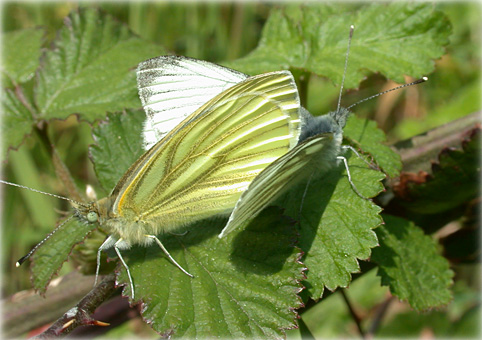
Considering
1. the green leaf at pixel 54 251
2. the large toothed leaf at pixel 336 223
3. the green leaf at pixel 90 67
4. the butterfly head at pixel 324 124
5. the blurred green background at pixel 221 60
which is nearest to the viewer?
the large toothed leaf at pixel 336 223

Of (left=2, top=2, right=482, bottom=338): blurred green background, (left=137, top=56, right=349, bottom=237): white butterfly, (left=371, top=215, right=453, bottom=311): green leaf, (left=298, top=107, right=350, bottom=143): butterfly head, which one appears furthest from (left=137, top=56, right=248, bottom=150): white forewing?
(left=2, top=2, right=482, bottom=338): blurred green background

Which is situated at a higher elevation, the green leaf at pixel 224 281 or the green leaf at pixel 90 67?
the green leaf at pixel 90 67

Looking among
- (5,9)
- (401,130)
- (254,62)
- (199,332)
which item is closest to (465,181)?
(254,62)

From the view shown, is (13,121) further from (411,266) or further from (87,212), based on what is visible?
(411,266)

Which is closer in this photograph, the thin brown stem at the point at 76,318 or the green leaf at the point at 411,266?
the thin brown stem at the point at 76,318

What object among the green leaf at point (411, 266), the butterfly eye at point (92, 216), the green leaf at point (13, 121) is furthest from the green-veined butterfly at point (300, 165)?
the green leaf at point (13, 121)

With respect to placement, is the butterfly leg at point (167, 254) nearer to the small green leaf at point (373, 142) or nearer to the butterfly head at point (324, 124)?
the butterfly head at point (324, 124)

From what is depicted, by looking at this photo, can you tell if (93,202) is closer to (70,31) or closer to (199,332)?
(199,332)
